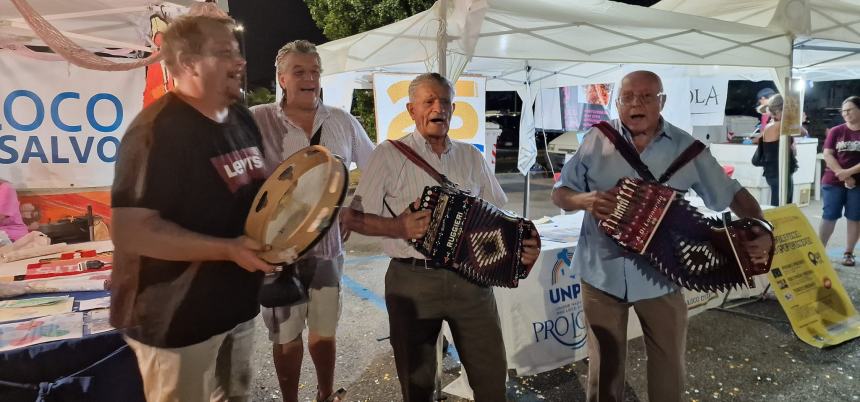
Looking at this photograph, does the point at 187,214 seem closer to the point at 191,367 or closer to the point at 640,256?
the point at 191,367

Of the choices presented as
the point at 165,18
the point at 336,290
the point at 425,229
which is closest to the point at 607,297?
the point at 425,229

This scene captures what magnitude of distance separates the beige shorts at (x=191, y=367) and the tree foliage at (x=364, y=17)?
12.4 metres

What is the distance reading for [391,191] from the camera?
2.36 meters

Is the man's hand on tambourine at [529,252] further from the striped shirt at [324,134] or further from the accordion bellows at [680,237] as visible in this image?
the striped shirt at [324,134]

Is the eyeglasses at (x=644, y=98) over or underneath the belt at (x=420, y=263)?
over

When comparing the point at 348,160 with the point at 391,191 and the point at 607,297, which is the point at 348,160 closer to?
the point at 391,191

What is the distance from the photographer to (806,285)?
4.36m

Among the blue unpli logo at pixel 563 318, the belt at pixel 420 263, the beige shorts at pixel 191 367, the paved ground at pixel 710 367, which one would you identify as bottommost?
the paved ground at pixel 710 367

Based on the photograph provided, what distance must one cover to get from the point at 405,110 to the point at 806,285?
385cm

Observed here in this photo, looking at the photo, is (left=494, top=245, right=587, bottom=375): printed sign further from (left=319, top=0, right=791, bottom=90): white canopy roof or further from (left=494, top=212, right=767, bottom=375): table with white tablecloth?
(left=319, top=0, right=791, bottom=90): white canopy roof

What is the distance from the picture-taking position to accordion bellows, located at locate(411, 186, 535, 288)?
6.93 ft

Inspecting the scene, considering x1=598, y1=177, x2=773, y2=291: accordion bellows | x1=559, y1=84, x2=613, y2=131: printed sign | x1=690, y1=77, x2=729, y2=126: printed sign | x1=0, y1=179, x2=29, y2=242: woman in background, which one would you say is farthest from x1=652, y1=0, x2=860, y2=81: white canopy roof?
x1=0, y1=179, x2=29, y2=242: woman in background

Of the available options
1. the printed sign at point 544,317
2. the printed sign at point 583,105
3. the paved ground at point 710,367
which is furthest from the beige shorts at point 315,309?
the printed sign at point 583,105

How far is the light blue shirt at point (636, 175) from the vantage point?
2465 mm
